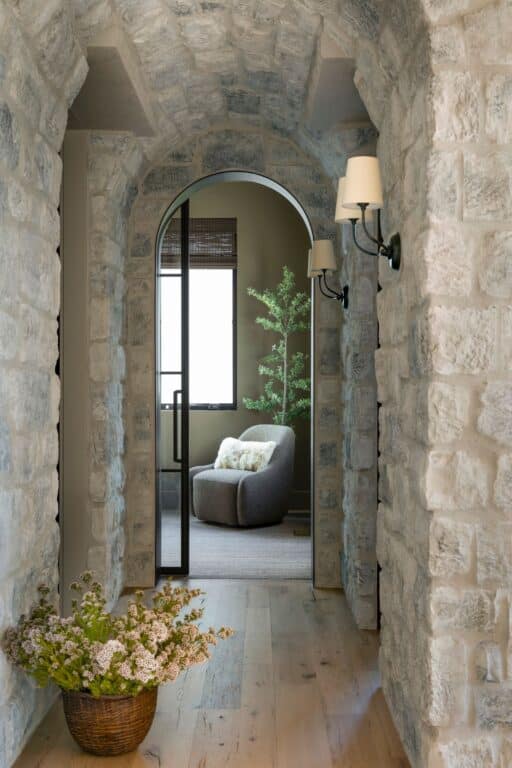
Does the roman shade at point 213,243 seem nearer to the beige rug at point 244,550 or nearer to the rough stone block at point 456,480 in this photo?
the beige rug at point 244,550

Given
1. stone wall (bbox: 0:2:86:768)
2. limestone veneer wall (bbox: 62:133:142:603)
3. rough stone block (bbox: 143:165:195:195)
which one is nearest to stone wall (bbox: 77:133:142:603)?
limestone veneer wall (bbox: 62:133:142:603)

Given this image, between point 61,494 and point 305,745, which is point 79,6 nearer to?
point 61,494

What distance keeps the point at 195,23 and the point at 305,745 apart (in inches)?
115

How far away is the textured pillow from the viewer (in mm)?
7445

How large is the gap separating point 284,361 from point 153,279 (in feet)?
9.84

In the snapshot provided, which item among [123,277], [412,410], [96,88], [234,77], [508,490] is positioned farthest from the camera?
[123,277]

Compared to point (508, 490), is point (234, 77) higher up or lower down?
higher up

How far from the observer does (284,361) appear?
7953 millimetres

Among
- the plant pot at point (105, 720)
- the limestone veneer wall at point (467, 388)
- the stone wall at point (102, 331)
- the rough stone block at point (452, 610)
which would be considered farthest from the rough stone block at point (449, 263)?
the stone wall at point (102, 331)

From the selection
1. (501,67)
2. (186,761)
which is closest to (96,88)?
(501,67)

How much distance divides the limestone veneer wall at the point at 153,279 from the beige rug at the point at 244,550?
12.9 inches

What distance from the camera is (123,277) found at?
197 inches

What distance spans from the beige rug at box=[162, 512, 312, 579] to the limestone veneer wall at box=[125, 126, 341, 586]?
327mm

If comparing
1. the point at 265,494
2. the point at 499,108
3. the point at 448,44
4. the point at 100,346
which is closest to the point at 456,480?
the point at 499,108
